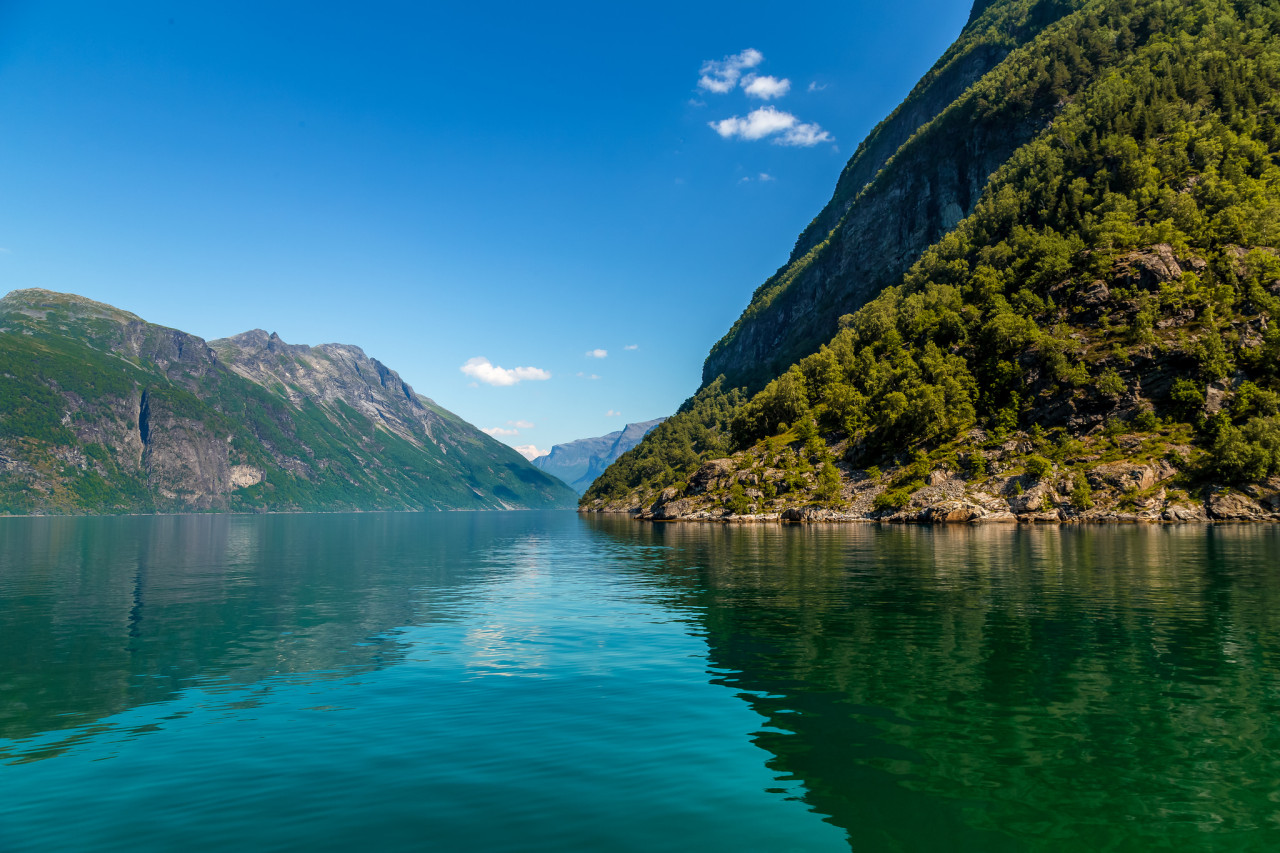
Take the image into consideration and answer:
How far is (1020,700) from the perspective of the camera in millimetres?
21594

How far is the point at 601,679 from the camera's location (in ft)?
84.5

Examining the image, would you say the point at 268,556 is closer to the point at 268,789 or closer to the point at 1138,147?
the point at 268,789

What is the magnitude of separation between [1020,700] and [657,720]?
474 inches

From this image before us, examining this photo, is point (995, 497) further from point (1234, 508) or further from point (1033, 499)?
point (1234, 508)

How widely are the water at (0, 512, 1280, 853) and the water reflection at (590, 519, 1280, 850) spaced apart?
112 mm

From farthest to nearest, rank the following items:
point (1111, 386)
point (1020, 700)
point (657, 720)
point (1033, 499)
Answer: point (1111, 386) → point (1033, 499) → point (1020, 700) → point (657, 720)

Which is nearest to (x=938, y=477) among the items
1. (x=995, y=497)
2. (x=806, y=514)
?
(x=995, y=497)

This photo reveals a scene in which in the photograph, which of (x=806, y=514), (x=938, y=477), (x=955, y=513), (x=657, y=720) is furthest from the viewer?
(x=806, y=514)

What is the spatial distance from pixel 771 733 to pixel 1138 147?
790 feet

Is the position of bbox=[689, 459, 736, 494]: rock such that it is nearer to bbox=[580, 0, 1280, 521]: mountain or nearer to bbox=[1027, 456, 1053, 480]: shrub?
bbox=[580, 0, 1280, 521]: mountain

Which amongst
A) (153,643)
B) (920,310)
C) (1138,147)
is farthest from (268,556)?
(1138,147)

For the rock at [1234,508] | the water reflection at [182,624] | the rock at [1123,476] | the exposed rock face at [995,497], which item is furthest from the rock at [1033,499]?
the water reflection at [182,624]

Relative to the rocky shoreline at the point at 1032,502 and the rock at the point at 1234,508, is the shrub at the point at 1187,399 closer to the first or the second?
the rocky shoreline at the point at 1032,502

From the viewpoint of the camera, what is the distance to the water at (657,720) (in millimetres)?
13725
